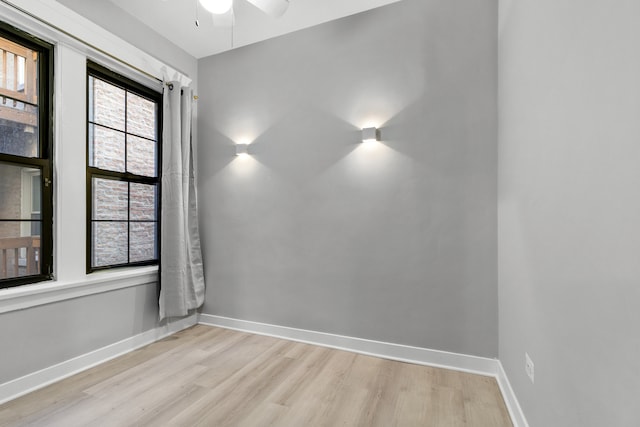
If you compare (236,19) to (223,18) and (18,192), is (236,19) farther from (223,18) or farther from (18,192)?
(18,192)

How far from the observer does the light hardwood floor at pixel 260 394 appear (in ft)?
5.69

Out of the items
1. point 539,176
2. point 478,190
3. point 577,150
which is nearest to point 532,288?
point 539,176

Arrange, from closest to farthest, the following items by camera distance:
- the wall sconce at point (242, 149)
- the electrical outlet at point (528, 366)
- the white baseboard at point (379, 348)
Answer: the electrical outlet at point (528, 366) < the white baseboard at point (379, 348) < the wall sconce at point (242, 149)

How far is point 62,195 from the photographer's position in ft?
7.16

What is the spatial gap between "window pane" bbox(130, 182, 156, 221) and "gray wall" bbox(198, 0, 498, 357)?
19.7 inches

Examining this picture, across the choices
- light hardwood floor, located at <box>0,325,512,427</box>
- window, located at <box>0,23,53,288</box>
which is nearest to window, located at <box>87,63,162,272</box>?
window, located at <box>0,23,53,288</box>

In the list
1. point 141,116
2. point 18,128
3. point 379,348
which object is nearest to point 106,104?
point 141,116

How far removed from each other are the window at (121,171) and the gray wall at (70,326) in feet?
1.01

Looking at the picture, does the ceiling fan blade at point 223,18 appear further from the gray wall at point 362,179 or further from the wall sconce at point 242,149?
the wall sconce at point 242,149

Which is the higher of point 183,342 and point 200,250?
point 200,250

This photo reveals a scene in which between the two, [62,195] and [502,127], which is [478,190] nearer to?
[502,127]

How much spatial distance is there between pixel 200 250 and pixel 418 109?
2562mm

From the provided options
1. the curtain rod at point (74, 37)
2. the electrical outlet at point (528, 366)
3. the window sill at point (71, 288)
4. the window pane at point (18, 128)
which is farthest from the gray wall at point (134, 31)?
the electrical outlet at point (528, 366)

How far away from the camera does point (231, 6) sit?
6.32 feet
